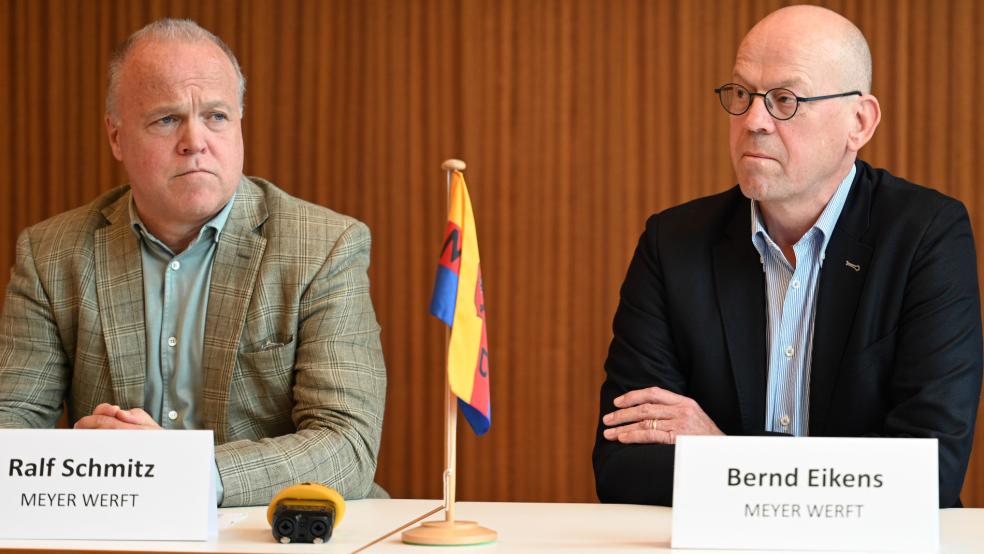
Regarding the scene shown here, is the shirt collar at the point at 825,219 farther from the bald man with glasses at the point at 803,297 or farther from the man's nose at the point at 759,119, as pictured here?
the man's nose at the point at 759,119

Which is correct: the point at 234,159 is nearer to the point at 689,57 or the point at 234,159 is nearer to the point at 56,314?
the point at 56,314

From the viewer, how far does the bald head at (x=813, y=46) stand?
244cm

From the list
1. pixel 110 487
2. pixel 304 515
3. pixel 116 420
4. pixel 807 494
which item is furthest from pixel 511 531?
pixel 116 420

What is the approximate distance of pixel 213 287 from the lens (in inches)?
97.9

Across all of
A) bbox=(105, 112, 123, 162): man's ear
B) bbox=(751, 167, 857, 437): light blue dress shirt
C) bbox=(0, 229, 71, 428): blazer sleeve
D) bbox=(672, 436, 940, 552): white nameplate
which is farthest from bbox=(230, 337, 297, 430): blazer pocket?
bbox=(672, 436, 940, 552): white nameplate

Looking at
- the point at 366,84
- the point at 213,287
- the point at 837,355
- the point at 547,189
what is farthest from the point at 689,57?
the point at 213,287

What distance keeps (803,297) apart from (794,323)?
0.20 ft

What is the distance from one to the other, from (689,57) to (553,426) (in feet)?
4.46

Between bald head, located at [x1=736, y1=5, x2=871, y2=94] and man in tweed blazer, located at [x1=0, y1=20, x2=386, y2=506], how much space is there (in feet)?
3.13

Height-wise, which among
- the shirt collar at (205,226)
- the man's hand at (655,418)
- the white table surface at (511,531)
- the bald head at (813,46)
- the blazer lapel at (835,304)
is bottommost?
the white table surface at (511,531)

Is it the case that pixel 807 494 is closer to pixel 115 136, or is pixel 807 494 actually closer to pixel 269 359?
pixel 269 359

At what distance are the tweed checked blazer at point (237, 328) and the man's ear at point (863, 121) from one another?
42.2 inches

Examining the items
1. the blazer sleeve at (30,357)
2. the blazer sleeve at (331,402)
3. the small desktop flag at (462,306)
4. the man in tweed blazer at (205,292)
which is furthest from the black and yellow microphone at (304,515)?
the blazer sleeve at (30,357)

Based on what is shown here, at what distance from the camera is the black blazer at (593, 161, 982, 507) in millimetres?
2234
